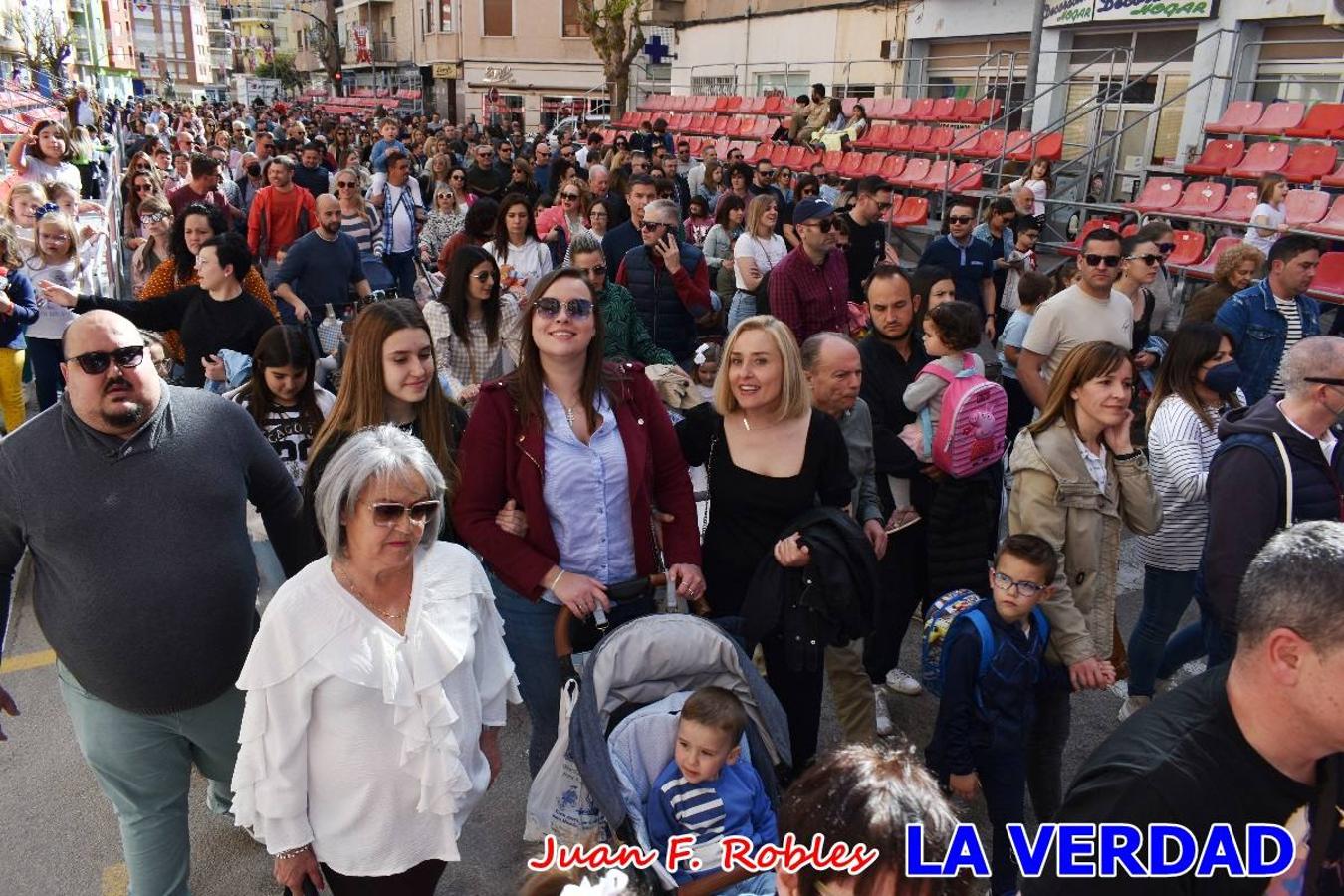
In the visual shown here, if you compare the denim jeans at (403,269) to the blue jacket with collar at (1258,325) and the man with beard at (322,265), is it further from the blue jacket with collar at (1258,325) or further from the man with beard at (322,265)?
the blue jacket with collar at (1258,325)

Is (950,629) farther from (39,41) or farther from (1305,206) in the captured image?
(39,41)

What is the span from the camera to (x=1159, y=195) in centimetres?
1166

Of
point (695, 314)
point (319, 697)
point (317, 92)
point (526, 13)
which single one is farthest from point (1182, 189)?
point (317, 92)

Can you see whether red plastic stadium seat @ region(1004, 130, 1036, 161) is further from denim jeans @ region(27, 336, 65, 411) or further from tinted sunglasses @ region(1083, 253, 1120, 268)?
denim jeans @ region(27, 336, 65, 411)

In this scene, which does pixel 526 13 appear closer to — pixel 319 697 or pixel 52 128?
pixel 52 128

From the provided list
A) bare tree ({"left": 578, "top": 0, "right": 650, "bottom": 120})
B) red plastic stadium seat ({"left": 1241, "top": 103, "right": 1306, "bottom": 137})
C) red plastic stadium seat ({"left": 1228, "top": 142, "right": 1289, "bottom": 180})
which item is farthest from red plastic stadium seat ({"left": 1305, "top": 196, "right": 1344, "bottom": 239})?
bare tree ({"left": 578, "top": 0, "right": 650, "bottom": 120})

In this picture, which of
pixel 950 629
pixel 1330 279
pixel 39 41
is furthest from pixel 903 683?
pixel 39 41

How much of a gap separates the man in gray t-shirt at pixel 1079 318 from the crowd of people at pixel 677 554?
2 centimetres

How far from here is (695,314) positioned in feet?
19.3

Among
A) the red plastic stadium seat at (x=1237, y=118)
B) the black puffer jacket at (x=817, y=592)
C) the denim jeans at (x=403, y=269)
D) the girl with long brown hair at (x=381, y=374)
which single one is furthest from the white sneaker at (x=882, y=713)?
the red plastic stadium seat at (x=1237, y=118)

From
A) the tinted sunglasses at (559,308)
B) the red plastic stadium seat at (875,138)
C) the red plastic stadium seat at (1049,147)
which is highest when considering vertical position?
the red plastic stadium seat at (875,138)

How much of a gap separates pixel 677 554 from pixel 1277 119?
1266 centimetres

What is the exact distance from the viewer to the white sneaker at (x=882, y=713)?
401 cm

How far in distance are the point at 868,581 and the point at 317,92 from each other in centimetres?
7827
